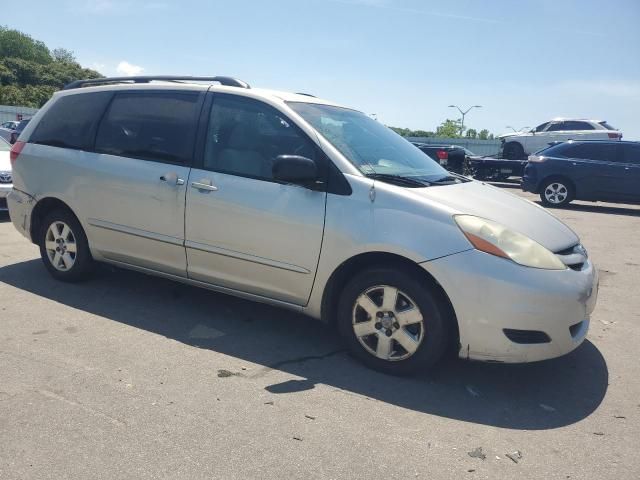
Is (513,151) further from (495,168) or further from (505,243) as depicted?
(505,243)

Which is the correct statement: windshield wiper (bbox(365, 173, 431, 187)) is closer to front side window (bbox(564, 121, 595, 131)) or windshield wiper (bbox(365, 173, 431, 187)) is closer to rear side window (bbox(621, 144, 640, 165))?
rear side window (bbox(621, 144, 640, 165))

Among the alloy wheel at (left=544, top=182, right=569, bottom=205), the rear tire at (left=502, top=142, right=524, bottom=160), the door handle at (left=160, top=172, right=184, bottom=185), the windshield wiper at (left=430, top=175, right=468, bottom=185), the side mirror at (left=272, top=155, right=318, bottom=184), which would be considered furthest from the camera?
the rear tire at (left=502, top=142, right=524, bottom=160)

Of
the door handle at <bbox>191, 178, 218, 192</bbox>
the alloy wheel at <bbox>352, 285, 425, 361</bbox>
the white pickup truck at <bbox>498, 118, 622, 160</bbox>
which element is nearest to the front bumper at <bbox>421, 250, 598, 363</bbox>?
the alloy wheel at <bbox>352, 285, 425, 361</bbox>

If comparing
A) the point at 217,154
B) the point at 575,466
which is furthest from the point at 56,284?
the point at 575,466

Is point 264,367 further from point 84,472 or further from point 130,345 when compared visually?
point 84,472

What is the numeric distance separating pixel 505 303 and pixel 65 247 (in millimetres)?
3893

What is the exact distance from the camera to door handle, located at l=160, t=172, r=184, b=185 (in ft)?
14.4

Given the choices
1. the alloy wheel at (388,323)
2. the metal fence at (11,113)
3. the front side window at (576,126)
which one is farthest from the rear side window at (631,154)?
the metal fence at (11,113)

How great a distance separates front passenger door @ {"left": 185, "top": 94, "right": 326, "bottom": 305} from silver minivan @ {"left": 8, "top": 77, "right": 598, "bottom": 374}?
0.01 meters

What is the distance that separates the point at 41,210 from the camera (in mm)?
5383

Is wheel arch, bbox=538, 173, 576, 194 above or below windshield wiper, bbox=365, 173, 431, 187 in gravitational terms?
below

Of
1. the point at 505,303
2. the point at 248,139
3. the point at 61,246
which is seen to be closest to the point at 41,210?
the point at 61,246

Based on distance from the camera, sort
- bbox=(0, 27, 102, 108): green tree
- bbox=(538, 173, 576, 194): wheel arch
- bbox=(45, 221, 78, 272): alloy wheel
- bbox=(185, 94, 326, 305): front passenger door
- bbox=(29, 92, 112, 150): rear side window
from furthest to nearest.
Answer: bbox=(0, 27, 102, 108): green tree → bbox=(538, 173, 576, 194): wheel arch → bbox=(45, 221, 78, 272): alloy wheel → bbox=(29, 92, 112, 150): rear side window → bbox=(185, 94, 326, 305): front passenger door

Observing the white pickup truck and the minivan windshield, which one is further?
the white pickup truck
